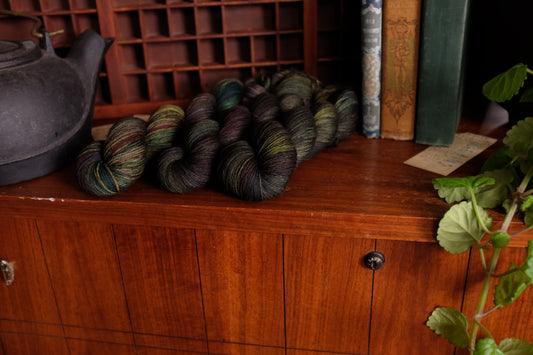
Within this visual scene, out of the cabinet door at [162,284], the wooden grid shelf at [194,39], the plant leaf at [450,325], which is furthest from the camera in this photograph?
the wooden grid shelf at [194,39]

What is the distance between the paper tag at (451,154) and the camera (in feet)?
3.11

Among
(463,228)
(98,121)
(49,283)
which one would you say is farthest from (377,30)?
(49,283)

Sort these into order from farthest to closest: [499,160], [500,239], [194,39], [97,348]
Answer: [194,39]
[97,348]
[499,160]
[500,239]

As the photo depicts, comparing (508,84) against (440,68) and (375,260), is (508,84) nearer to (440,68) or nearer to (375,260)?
(440,68)

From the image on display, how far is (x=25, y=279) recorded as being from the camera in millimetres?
1010

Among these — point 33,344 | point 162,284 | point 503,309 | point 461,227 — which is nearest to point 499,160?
point 461,227

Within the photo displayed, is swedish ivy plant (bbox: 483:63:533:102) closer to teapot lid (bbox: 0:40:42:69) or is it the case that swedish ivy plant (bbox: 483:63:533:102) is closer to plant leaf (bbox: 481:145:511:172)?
plant leaf (bbox: 481:145:511:172)

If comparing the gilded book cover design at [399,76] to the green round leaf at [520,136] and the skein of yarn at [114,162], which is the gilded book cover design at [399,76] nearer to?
the green round leaf at [520,136]

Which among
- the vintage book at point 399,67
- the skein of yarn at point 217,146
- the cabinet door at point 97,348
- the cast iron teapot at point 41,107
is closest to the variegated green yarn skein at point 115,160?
the skein of yarn at point 217,146

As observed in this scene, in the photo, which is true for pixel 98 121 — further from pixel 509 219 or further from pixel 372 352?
pixel 509 219

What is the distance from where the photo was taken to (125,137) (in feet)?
2.85

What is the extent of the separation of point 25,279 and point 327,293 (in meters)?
0.64

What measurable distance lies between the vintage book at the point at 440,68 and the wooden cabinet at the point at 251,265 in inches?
2.8

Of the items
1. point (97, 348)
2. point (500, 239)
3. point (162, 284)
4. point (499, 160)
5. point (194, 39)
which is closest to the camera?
point (500, 239)
